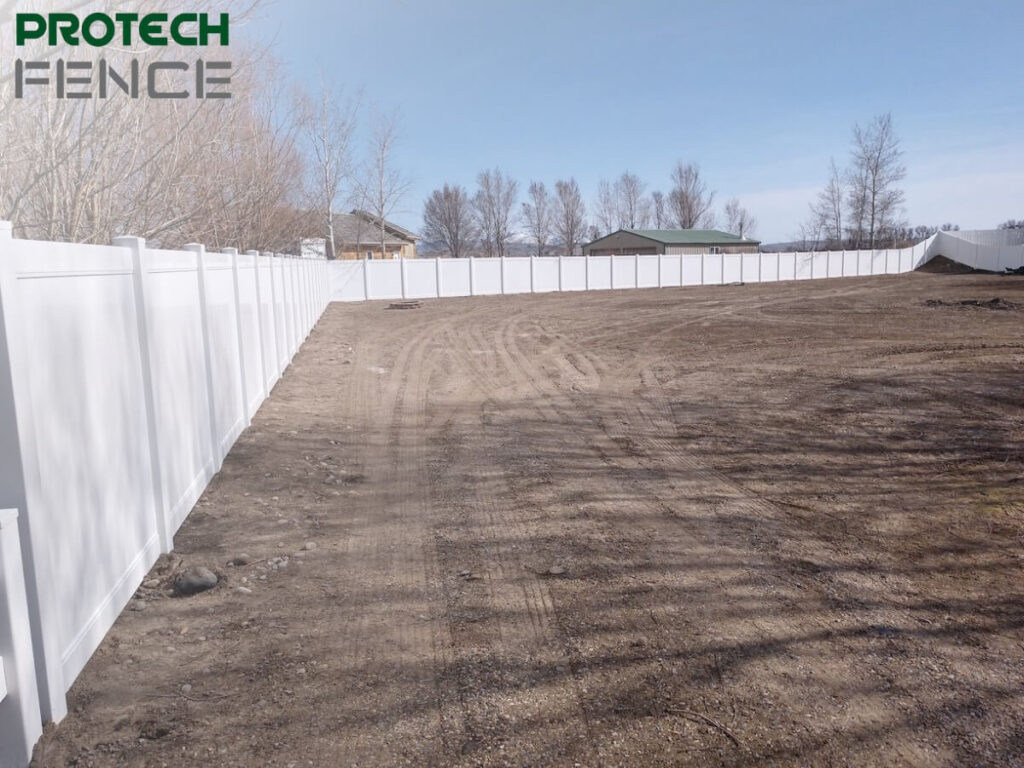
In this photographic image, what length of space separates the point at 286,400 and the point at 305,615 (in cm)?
608

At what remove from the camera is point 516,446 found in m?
7.43

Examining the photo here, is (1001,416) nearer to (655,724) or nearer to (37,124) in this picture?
(655,724)

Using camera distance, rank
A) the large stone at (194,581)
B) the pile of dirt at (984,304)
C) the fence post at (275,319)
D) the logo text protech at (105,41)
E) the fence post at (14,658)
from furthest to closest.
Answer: the pile of dirt at (984,304) → the fence post at (275,319) → the logo text protech at (105,41) → the large stone at (194,581) → the fence post at (14,658)

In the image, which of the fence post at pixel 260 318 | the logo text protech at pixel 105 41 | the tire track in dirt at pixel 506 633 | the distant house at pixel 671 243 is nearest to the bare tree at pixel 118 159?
the logo text protech at pixel 105 41

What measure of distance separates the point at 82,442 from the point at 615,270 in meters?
40.0

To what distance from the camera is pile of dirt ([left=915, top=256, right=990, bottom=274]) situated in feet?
169

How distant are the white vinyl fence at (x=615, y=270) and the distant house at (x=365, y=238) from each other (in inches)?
507

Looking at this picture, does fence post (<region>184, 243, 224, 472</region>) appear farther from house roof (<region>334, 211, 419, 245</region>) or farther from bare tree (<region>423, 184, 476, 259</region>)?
bare tree (<region>423, 184, 476, 259</region>)

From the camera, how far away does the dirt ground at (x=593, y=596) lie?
2.81 m

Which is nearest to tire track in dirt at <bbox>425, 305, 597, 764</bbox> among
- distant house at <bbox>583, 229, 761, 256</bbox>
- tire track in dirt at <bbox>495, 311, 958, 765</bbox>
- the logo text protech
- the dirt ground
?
the dirt ground

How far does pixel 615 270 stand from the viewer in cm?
4191

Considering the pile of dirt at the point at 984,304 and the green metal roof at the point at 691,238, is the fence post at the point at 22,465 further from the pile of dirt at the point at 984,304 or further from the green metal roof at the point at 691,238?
the green metal roof at the point at 691,238

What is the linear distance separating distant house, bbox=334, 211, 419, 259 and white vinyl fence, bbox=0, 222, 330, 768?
147ft

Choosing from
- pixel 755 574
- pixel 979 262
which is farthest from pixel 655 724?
pixel 979 262
